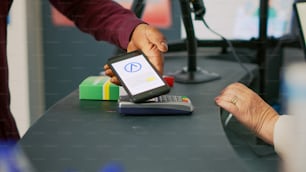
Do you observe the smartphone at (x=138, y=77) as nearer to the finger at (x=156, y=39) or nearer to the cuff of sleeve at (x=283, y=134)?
the finger at (x=156, y=39)

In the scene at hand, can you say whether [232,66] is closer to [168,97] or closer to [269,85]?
[269,85]

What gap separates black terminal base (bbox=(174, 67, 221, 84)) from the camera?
2.46 feet

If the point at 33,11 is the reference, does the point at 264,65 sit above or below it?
below

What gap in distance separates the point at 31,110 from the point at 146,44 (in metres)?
0.25

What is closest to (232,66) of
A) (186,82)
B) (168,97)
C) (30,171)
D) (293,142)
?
(186,82)

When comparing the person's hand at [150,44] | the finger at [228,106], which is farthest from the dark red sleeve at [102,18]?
the finger at [228,106]

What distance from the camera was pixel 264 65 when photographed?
2.83ft

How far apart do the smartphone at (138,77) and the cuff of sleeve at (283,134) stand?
13cm

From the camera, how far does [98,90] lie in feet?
2.00

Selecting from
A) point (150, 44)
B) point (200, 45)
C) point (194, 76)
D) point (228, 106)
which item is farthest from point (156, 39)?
point (200, 45)

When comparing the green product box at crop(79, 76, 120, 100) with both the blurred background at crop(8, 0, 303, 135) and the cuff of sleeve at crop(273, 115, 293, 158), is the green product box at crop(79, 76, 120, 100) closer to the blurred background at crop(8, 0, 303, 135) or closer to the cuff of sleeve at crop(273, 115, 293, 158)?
the blurred background at crop(8, 0, 303, 135)

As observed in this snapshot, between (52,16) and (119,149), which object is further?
(52,16)

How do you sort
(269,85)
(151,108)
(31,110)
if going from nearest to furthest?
(151,108), (31,110), (269,85)

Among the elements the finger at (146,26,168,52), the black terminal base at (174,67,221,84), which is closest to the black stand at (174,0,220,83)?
the black terminal base at (174,67,221,84)
